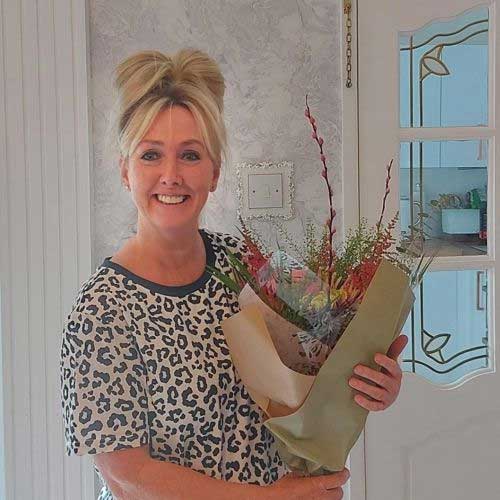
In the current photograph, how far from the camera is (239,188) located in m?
1.92

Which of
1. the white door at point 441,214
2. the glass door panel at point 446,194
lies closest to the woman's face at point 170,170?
the white door at point 441,214

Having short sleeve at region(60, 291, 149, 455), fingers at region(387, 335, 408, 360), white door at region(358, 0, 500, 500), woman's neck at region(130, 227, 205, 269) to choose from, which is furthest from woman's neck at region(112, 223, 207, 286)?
white door at region(358, 0, 500, 500)

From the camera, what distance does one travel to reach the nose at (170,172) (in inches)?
54.1

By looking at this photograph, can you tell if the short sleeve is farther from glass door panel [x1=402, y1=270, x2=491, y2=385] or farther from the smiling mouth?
glass door panel [x1=402, y1=270, x2=491, y2=385]

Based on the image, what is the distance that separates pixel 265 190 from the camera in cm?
193

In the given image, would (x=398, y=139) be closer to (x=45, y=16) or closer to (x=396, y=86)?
(x=396, y=86)

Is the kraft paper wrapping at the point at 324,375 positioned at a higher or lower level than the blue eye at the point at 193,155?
lower

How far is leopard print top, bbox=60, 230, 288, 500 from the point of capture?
50.9 inches

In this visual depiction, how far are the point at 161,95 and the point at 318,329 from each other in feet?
1.60

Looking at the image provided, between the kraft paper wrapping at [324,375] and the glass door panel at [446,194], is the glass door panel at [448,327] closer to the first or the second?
the glass door panel at [446,194]

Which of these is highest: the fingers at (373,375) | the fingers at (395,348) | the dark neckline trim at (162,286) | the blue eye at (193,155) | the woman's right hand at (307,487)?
the blue eye at (193,155)

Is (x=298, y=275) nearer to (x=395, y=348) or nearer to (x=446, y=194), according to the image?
(x=395, y=348)

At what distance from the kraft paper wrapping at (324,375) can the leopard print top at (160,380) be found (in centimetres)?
9

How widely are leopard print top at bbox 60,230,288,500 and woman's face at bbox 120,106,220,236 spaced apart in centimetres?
12
